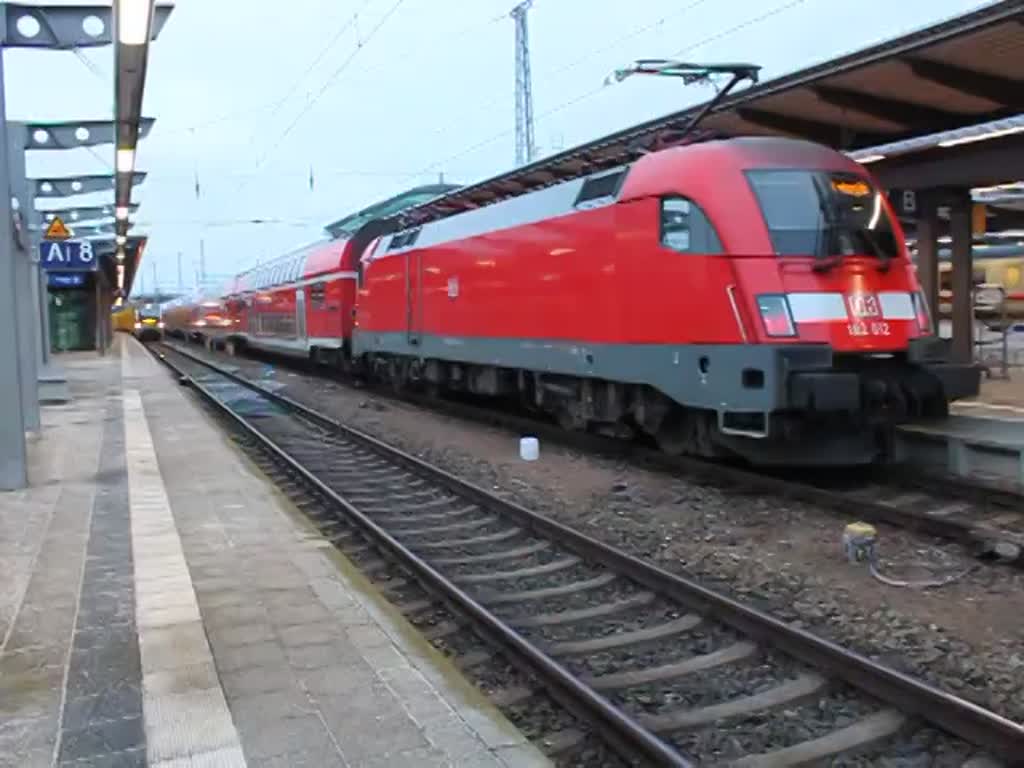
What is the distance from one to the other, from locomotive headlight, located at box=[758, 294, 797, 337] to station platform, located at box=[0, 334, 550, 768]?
385 centimetres

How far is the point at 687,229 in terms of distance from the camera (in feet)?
29.5

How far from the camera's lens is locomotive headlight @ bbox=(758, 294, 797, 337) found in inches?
325

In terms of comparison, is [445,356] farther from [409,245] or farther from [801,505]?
[801,505]

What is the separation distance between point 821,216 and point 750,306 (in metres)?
1.15

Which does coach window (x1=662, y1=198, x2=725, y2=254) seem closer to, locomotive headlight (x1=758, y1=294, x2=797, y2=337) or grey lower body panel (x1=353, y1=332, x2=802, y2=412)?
locomotive headlight (x1=758, y1=294, x2=797, y2=337)

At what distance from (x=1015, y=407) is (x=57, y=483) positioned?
10348mm

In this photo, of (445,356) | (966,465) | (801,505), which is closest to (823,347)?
(801,505)

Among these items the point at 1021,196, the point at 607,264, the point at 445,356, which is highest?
the point at 1021,196

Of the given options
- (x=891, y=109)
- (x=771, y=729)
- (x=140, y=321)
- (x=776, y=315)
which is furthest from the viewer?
(x=140, y=321)

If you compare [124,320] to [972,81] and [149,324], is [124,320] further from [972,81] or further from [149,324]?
[972,81]

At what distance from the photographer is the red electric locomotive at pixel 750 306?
27.3ft

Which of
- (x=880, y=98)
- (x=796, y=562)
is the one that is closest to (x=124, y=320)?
(x=880, y=98)

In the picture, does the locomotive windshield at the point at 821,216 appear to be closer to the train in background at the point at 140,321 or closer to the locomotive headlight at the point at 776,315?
the locomotive headlight at the point at 776,315

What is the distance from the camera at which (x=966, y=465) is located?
8898 millimetres
